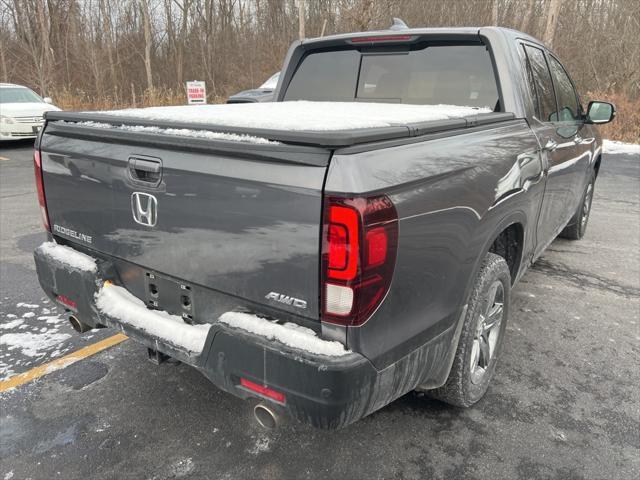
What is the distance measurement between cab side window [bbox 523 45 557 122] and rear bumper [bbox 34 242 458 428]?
2.17 m

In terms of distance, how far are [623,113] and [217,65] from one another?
69.2 ft

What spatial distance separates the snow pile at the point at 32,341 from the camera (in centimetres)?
328

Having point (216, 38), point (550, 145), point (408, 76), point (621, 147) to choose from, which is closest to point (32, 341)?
point (408, 76)

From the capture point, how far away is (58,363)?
3135mm

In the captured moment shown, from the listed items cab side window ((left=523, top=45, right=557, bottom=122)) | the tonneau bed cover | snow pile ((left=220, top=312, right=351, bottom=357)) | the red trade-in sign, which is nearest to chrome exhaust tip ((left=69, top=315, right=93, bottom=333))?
the tonneau bed cover

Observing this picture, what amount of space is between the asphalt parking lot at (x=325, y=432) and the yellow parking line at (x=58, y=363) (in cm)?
5

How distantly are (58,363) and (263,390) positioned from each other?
191 centimetres

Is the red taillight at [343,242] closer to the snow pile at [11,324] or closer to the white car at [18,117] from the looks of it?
the snow pile at [11,324]

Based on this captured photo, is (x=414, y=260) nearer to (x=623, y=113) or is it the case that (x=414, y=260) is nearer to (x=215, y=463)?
(x=215, y=463)

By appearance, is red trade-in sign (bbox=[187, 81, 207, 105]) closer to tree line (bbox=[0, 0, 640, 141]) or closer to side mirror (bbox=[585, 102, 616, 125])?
tree line (bbox=[0, 0, 640, 141])

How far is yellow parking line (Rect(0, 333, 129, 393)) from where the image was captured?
293cm

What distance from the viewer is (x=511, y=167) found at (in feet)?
8.58

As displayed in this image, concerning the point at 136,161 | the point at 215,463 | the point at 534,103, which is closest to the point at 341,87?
the point at 534,103

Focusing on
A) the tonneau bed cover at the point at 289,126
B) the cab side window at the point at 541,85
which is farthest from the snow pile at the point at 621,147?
the tonneau bed cover at the point at 289,126
